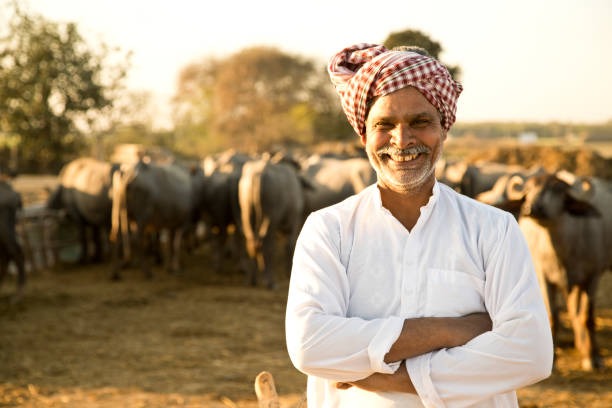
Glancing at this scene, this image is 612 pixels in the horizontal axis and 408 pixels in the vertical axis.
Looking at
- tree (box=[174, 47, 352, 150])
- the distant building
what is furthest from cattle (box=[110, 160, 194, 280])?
tree (box=[174, 47, 352, 150])

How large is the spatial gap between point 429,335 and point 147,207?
10.4m

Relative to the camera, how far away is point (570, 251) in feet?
21.3

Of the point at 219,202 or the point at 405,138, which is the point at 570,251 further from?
the point at 219,202

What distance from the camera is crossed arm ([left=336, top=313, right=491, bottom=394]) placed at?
207 centimetres

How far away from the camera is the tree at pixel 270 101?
36969 mm

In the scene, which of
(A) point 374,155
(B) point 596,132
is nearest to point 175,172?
(A) point 374,155

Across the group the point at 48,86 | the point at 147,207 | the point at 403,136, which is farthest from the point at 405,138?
the point at 48,86

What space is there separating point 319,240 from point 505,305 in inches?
23.0

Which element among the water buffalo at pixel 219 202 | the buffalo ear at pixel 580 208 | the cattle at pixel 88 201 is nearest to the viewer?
the buffalo ear at pixel 580 208

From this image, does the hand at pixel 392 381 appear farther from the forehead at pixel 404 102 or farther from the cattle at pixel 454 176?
the cattle at pixel 454 176

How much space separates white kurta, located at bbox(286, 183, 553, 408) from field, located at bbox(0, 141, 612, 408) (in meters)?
3.73

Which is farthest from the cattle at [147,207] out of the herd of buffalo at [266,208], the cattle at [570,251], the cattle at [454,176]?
the cattle at [570,251]

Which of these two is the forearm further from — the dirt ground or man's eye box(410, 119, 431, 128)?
the dirt ground

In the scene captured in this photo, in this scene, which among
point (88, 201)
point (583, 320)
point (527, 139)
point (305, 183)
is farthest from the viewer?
point (527, 139)
